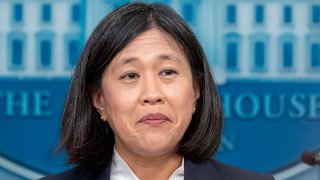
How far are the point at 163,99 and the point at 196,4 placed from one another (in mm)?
1308

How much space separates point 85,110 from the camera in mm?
1877

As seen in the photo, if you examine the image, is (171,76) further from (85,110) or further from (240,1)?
(240,1)

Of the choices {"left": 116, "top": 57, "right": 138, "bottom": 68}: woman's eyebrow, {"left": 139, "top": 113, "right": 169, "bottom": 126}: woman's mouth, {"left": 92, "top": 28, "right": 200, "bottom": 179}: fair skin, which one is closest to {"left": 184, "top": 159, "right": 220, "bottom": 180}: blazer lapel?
{"left": 92, "top": 28, "right": 200, "bottom": 179}: fair skin

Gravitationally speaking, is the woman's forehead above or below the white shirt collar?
above

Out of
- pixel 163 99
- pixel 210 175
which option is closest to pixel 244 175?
pixel 210 175

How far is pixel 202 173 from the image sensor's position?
1850 mm

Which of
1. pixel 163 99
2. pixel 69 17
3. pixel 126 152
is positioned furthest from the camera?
A: pixel 69 17

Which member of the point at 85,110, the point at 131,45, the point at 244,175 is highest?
the point at 131,45

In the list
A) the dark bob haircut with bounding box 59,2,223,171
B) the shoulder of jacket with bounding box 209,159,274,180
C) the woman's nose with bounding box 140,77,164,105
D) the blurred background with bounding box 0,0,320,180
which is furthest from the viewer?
the blurred background with bounding box 0,0,320,180

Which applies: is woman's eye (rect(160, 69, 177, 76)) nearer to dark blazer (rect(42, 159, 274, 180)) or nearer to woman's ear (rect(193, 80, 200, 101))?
woman's ear (rect(193, 80, 200, 101))

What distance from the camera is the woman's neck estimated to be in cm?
180

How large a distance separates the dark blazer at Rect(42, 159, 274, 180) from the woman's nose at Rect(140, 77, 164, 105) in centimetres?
27

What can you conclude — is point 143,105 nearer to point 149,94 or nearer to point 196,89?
point 149,94

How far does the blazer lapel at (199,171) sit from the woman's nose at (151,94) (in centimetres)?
26
